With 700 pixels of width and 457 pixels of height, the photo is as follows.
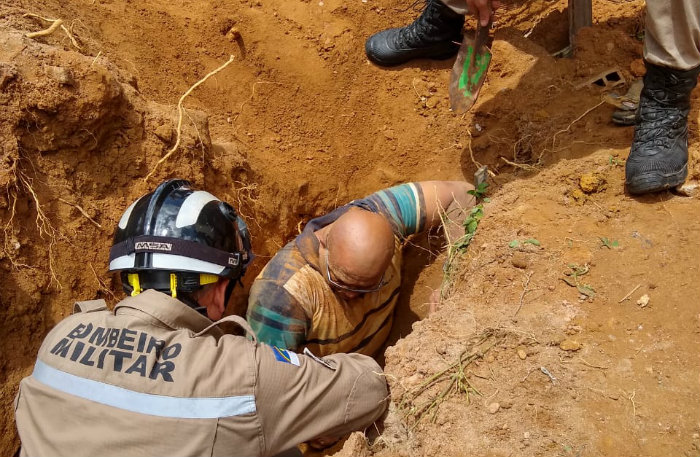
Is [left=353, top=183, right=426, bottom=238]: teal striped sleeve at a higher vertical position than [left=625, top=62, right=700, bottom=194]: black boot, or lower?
lower

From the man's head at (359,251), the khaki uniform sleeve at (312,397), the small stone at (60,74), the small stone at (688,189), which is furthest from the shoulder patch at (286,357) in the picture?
the small stone at (688,189)

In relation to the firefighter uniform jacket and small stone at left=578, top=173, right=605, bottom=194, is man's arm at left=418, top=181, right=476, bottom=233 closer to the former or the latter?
small stone at left=578, top=173, right=605, bottom=194

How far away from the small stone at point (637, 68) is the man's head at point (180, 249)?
8.91ft

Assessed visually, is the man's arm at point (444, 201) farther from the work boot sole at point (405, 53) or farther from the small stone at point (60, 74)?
the small stone at point (60, 74)

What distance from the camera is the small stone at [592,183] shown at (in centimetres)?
271

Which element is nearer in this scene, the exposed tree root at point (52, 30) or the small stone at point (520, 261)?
the small stone at point (520, 261)

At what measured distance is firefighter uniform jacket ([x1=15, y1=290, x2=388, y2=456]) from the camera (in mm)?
1675

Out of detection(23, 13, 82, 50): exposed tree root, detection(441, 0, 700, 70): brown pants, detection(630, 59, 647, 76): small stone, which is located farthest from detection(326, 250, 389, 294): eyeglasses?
detection(630, 59, 647, 76): small stone

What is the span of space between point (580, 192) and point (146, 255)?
218 centimetres

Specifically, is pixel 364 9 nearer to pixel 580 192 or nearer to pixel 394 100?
pixel 394 100

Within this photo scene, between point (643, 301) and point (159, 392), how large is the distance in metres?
1.94

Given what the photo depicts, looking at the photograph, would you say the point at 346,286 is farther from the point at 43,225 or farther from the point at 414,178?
the point at 43,225

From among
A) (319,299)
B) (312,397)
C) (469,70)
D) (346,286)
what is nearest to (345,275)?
(346,286)

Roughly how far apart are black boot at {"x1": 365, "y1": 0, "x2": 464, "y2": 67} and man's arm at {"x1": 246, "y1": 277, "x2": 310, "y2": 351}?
226 centimetres
